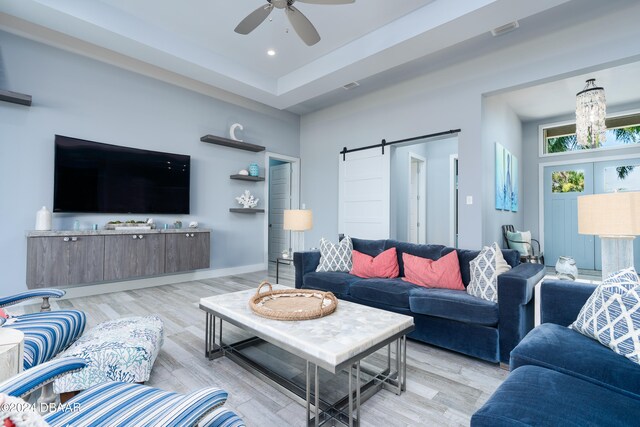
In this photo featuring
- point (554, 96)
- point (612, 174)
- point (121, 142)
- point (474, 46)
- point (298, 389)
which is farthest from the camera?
point (612, 174)

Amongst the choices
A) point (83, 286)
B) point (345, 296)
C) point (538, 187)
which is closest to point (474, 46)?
point (345, 296)

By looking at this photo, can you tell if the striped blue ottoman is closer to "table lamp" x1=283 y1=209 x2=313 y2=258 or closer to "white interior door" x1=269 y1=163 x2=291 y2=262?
"table lamp" x1=283 y1=209 x2=313 y2=258

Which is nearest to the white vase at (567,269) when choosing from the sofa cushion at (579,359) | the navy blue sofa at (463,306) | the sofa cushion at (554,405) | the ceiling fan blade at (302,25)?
the navy blue sofa at (463,306)

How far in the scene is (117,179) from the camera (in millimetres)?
4145

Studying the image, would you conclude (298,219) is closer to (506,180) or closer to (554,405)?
(554,405)

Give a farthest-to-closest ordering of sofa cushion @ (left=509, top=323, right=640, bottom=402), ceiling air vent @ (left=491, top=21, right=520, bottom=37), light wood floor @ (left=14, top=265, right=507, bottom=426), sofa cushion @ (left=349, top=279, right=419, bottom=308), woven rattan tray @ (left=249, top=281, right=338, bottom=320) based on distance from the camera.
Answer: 1. ceiling air vent @ (left=491, top=21, right=520, bottom=37)
2. sofa cushion @ (left=349, top=279, right=419, bottom=308)
3. woven rattan tray @ (left=249, top=281, right=338, bottom=320)
4. light wood floor @ (left=14, top=265, right=507, bottom=426)
5. sofa cushion @ (left=509, top=323, right=640, bottom=402)

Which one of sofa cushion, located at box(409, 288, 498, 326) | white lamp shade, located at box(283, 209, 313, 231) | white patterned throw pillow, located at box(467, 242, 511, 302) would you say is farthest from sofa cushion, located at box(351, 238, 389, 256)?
white patterned throw pillow, located at box(467, 242, 511, 302)

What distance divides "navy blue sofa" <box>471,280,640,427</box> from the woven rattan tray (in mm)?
995

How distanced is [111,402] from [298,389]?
3.38 ft

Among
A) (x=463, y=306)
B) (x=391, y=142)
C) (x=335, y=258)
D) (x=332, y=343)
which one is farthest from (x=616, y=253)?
(x=391, y=142)

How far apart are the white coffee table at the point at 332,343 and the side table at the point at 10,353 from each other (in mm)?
1008

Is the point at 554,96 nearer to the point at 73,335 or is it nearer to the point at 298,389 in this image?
the point at 298,389

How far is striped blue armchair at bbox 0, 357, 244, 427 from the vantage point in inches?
35.3

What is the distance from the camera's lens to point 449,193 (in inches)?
238
